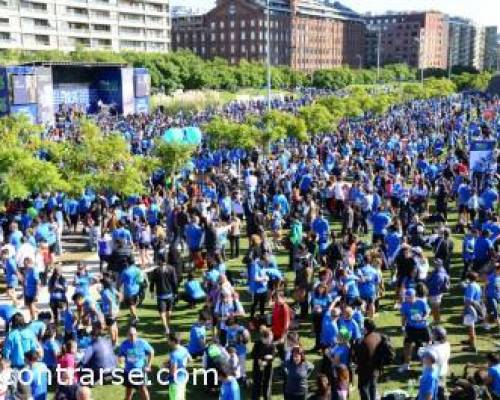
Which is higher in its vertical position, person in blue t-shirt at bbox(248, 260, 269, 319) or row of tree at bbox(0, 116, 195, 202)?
row of tree at bbox(0, 116, 195, 202)

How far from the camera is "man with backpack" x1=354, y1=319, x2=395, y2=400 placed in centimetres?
912

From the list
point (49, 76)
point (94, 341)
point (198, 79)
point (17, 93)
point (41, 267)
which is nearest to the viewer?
point (94, 341)

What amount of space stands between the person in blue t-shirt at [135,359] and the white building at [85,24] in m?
86.5

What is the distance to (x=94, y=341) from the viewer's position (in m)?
9.63

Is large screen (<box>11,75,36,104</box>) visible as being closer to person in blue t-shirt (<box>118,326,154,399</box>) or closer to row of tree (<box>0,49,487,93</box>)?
row of tree (<box>0,49,487,93</box>)

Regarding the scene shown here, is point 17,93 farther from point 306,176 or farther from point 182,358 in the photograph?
point 182,358

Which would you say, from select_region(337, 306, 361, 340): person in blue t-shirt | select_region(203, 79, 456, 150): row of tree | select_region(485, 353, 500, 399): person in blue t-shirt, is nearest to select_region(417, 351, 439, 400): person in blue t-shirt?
select_region(485, 353, 500, 399): person in blue t-shirt

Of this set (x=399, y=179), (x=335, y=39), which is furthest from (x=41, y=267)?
(x=335, y=39)

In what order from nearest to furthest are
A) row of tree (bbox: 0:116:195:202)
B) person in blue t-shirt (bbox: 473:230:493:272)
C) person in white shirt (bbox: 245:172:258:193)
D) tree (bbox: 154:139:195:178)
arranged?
person in blue t-shirt (bbox: 473:230:493:272)
row of tree (bbox: 0:116:195:202)
person in white shirt (bbox: 245:172:258:193)
tree (bbox: 154:139:195:178)

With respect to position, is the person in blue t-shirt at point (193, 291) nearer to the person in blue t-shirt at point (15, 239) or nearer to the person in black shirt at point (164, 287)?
the person in black shirt at point (164, 287)

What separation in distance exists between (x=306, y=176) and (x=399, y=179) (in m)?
2.94

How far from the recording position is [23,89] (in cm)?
4231

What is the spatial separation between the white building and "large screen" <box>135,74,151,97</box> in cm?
3882

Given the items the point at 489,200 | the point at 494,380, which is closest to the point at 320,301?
the point at 494,380
